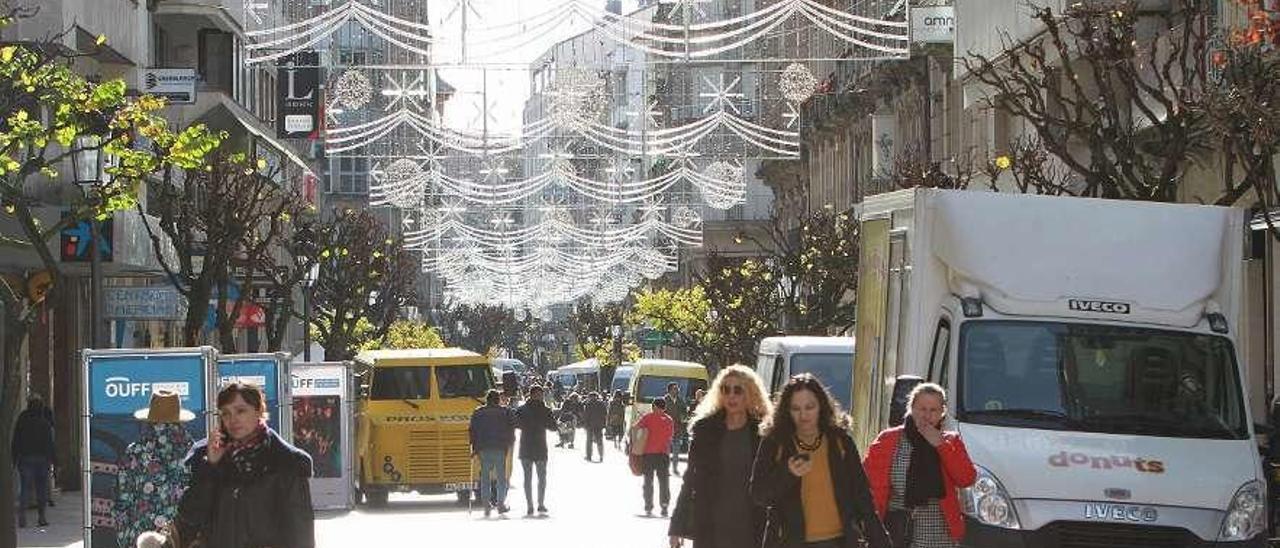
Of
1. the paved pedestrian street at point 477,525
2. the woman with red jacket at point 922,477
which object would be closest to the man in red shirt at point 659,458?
the paved pedestrian street at point 477,525

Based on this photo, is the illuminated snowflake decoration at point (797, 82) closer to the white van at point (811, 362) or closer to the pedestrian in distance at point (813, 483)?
the white van at point (811, 362)

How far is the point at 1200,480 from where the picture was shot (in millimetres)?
15750

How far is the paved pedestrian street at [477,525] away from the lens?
2852 cm

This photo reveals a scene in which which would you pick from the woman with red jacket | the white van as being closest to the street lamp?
the white van

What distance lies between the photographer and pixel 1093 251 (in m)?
16.8

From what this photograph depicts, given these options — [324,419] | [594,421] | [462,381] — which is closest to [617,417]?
[594,421]

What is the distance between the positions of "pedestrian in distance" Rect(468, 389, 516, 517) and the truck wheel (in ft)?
16.5

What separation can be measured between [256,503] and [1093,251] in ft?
22.0

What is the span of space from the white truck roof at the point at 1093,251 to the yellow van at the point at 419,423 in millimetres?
21493

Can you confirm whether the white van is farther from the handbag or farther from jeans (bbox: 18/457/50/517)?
the handbag

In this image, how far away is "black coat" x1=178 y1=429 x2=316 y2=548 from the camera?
1188cm

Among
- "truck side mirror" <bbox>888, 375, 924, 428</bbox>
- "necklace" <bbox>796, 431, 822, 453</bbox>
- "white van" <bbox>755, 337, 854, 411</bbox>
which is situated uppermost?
"truck side mirror" <bbox>888, 375, 924, 428</bbox>

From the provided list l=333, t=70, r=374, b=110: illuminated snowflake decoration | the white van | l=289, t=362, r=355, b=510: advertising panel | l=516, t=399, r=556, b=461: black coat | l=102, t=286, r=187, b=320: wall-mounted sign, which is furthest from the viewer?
l=333, t=70, r=374, b=110: illuminated snowflake decoration

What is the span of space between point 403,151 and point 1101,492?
5253 centimetres
